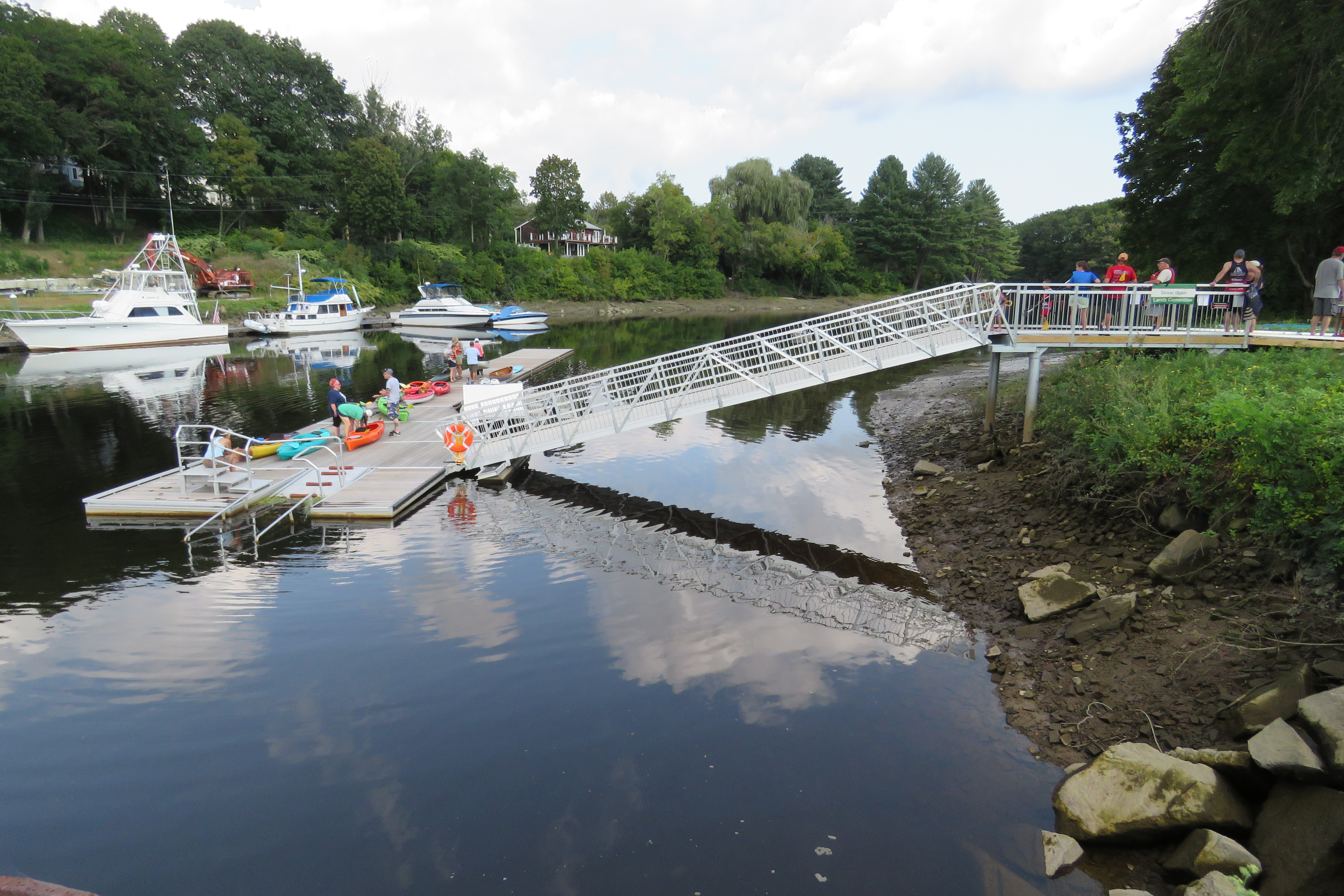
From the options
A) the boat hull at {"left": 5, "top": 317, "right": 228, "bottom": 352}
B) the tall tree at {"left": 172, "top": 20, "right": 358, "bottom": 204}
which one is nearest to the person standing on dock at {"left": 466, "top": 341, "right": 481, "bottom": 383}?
the boat hull at {"left": 5, "top": 317, "right": 228, "bottom": 352}

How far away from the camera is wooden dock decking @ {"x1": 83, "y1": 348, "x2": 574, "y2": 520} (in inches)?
563

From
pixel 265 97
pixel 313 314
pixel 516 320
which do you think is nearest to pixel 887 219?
pixel 516 320

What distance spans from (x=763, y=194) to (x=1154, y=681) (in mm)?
93178

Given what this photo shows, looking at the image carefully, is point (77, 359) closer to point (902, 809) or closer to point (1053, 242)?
point (902, 809)

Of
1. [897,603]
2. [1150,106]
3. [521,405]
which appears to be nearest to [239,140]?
[521,405]

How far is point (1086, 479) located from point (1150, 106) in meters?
21.3

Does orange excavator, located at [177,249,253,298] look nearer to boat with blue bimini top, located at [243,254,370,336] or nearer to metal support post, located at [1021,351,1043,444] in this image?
boat with blue bimini top, located at [243,254,370,336]

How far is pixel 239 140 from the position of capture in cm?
7206

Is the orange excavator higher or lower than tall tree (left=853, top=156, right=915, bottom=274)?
lower

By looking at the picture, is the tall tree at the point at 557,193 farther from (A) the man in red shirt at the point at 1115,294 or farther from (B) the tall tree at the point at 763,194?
(A) the man in red shirt at the point at 1115,294

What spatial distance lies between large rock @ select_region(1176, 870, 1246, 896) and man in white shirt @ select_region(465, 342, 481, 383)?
2466 cm

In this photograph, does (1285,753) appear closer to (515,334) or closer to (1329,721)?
(1329,721)

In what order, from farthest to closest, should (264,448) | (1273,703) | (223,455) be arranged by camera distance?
1. (264,448)
2. (223,455)
3. (1273,703)

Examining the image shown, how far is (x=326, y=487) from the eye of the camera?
15461mm
